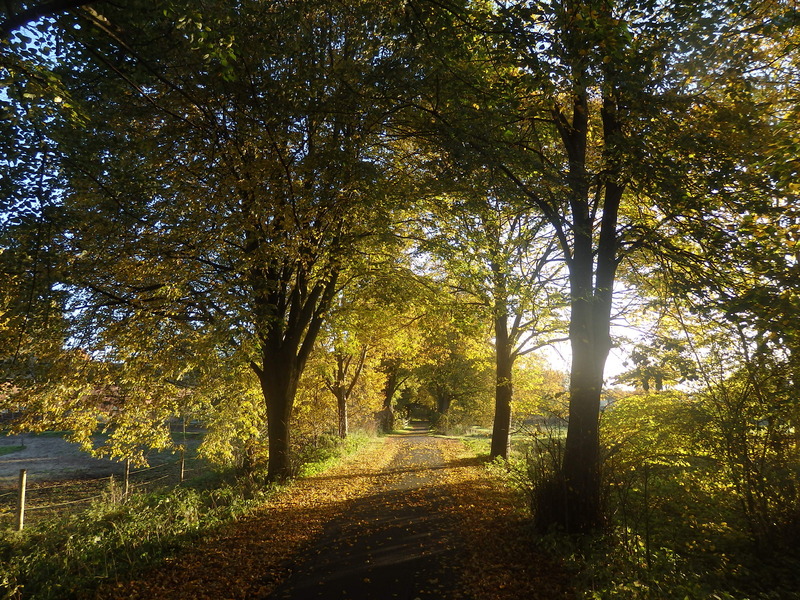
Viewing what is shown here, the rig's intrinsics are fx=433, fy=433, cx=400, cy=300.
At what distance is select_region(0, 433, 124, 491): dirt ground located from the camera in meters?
22.3

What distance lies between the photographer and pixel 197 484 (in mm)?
16125

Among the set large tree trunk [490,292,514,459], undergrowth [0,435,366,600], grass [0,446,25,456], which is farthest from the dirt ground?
large tree trunk [490,292,514,459]

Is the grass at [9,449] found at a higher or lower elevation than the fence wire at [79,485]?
lower

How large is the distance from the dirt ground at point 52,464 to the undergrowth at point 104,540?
44.5ft

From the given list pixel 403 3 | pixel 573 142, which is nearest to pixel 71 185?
pixel 403 3

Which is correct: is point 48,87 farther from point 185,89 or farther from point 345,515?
point 345,515

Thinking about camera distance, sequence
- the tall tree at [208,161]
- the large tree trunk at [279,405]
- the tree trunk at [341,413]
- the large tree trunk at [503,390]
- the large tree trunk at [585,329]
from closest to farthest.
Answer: the tall tree at [208,161] < the large tree trunk at [585,329] < the large tree trunk at [279,405] < the large tree trunk at [503,390] < the tree trunk at [341,413]

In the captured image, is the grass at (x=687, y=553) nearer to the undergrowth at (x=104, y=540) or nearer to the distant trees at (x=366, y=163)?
the distant trees at (x=366, y=163)

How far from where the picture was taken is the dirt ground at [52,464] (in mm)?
22297

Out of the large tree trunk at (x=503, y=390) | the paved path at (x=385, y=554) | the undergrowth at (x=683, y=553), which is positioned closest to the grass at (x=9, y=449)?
the paved path at (x=385, y=554)

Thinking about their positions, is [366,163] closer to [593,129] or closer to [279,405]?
[593,129]

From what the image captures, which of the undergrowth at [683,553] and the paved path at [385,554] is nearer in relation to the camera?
the undergrowth at [683,553]

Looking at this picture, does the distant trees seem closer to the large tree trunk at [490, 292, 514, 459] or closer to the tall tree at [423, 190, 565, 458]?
the tall tree at [423, 190, 565, 458]

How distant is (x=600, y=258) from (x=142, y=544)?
28.0 ft
